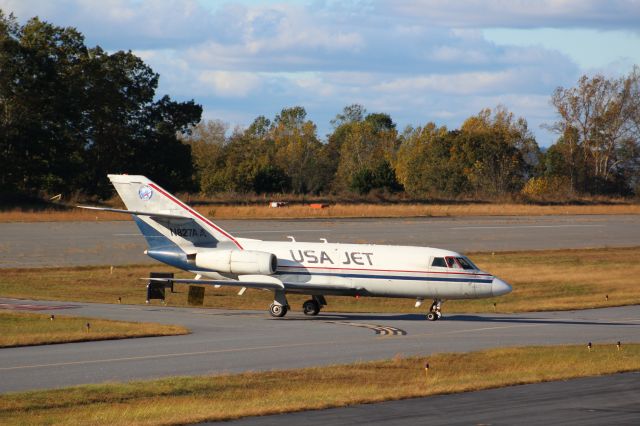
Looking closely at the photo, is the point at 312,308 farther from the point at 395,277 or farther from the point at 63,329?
the point at 63,329

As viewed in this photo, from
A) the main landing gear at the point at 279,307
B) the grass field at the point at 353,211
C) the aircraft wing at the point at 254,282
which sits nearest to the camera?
the aircraft wing at the point at 254,282

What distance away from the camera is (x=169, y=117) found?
109750 mm

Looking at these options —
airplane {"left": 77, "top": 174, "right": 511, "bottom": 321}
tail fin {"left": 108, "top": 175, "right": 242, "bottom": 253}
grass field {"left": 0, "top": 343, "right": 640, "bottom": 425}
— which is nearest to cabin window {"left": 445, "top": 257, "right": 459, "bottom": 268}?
airplane {"left": 77, "top": 174, "right": 511, "bottom": 321}

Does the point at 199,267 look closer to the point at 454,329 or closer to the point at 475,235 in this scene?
the point at 454,329

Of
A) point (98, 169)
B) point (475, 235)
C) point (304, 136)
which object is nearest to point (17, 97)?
point (98, 169)

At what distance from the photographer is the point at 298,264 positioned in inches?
1421

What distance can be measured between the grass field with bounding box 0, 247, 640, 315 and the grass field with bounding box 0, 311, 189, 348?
8319 millimetres

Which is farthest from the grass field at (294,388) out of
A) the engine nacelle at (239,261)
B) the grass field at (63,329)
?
the engine nacelle at (239,261)

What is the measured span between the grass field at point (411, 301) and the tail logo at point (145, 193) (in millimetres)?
5539

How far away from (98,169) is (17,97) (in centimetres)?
1247

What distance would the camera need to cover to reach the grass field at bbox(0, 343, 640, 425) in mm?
18312

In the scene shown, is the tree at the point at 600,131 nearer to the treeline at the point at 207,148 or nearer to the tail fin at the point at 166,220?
the treeline at the point at 207,148

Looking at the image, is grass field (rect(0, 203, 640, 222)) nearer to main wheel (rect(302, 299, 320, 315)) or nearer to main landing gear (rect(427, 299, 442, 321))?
main wheel (rect(302, 299, 320, 315))

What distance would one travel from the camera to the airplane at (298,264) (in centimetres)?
3509
